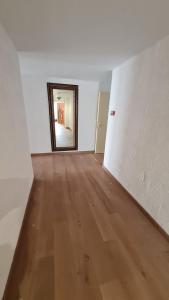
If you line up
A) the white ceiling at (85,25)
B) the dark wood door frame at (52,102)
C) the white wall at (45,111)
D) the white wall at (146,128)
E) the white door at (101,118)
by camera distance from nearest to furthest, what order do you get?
the white ceiling at (85,25) < the white wall at (146,128) < the white wall at (45,111) < the dark wood door frame at (52,102) < the white door at (101,118)

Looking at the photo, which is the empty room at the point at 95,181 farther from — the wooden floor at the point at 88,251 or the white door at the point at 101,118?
the white door at the point at 101,118

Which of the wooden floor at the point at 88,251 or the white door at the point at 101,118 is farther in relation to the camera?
the white door at the point at 101,118

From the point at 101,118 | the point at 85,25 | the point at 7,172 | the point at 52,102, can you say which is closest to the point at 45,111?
the point at 52,102

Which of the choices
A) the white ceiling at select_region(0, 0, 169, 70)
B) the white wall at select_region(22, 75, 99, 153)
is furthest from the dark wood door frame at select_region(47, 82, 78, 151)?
the white ceiling at select_region(0, 0, 169, 70)

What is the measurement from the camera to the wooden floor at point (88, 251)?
1.08 metres

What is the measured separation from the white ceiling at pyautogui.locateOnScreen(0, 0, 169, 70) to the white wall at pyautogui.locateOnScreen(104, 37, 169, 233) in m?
0.29

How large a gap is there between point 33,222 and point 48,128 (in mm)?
2875

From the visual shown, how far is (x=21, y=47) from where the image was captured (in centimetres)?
180

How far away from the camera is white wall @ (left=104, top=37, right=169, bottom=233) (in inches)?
60.4

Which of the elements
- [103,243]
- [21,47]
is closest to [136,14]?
[21,47]

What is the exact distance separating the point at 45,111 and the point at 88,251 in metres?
3.55

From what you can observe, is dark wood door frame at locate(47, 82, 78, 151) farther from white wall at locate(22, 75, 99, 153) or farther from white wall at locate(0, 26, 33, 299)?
white wall at locate(0, 26, 33, 299)

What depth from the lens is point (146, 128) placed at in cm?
182

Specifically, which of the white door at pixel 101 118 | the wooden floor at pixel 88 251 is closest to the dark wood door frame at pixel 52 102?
the white door at pixel 101 118
